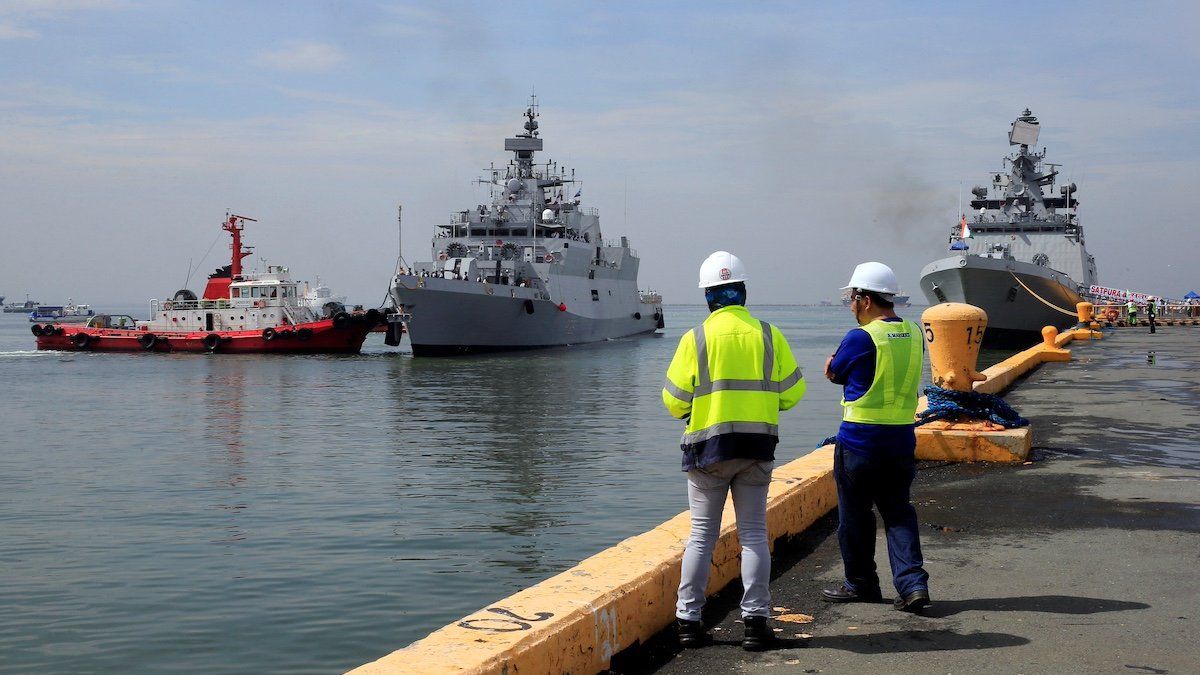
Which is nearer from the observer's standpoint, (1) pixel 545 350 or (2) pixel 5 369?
(2) pixel 5 369

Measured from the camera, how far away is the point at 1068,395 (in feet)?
48.4

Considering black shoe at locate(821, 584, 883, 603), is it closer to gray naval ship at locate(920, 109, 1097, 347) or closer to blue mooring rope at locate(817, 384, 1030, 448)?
blue mooring rope at locate(817, 384, 1030, 448)

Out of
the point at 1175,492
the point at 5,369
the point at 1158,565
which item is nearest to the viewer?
the point at 1158,565

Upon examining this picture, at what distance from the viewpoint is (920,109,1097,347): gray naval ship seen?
127ft

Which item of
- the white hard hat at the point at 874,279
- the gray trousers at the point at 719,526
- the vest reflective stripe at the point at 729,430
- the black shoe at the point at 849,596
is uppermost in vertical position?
the white hard hat at the point at 874,279

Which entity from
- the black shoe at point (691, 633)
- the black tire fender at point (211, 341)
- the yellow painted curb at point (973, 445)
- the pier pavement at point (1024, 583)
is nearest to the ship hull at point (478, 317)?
the black tire fender at point (211, 341)

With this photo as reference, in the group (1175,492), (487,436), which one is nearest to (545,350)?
(487,436)

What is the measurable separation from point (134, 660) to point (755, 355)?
493 cm

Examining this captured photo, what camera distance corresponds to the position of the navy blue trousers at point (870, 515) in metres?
5.03

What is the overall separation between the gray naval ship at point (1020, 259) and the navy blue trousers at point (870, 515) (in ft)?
112

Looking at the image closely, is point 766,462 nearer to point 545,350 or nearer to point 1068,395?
point 1068,395

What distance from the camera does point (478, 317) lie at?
45.7 meters

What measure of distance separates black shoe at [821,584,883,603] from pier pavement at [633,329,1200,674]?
6 cm

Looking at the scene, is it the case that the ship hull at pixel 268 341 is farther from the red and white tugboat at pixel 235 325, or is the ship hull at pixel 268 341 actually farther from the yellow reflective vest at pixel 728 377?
the yellow reflective vest at pixel 728 377
